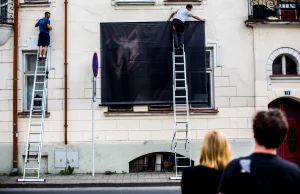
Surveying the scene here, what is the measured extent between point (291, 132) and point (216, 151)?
10.5 m

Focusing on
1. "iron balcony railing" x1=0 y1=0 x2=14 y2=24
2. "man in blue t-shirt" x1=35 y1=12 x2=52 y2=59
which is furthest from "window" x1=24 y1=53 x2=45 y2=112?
"iron balcony railing" x1=0 y1=0 x2=14 y2=24

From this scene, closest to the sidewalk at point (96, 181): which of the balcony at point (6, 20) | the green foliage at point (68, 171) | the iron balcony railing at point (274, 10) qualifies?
the green foliage at point (68, 171)

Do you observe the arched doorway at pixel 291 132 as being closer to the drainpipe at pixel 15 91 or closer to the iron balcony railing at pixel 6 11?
the drainpipe at pixel 15 91

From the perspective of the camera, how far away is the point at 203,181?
377 cm

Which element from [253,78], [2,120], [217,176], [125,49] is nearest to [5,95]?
[2,120]

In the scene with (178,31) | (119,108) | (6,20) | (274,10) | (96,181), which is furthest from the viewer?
(274,10)

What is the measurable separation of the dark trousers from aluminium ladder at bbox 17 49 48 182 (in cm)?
451

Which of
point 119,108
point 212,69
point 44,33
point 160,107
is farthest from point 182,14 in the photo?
point 44,33

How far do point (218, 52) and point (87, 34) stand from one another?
4.65m

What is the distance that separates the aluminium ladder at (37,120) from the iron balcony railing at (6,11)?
1.80 m

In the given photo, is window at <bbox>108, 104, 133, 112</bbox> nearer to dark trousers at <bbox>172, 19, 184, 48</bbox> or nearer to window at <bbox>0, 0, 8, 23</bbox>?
dark trousers at <bbox>172, 19, 184, 48</bbox>

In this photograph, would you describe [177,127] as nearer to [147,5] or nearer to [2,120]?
[147,5]

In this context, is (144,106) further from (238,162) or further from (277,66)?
(238,162)

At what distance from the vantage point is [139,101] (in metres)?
12.8
